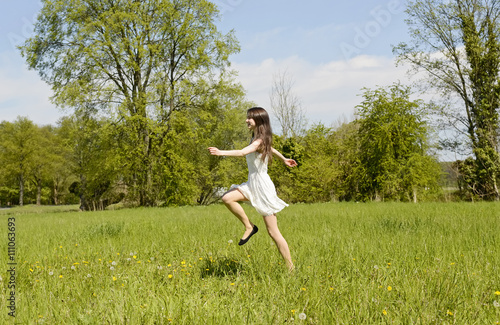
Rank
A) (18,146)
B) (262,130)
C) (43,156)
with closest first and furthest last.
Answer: (262,130) < (18,146) < (43,156)

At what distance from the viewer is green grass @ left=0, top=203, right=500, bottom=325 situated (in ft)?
8.66

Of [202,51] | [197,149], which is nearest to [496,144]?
[202,51]

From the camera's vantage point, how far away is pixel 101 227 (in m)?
7.11

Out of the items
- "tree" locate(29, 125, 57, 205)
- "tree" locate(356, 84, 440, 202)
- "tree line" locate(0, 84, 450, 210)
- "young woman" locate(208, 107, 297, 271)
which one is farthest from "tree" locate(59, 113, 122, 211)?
"young woman" locate(208, 107, 297, 271)

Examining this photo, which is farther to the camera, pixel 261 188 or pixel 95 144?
pixel 95 144

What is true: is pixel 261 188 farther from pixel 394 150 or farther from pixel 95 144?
pixel 95 144

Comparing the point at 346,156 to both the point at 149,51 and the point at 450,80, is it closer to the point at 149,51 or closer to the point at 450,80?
the point at 450,80

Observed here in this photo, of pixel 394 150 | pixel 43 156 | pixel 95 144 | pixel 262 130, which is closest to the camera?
pixel 262 130

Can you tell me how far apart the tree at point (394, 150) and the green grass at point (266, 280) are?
35.0ft

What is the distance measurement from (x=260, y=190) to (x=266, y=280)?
2.94 ft

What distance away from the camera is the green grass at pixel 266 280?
264cm

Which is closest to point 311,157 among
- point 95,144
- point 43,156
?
point 95,144

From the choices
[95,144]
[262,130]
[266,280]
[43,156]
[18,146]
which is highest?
[18,146]

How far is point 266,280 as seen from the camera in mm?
3508
